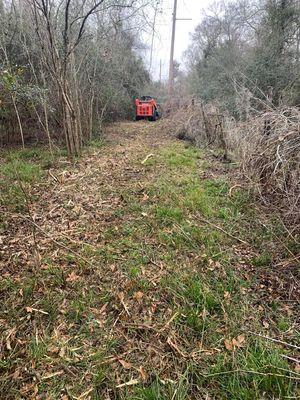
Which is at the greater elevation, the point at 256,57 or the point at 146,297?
the point at 256,57

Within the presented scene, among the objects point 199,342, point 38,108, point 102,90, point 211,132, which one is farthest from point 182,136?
point 199,342

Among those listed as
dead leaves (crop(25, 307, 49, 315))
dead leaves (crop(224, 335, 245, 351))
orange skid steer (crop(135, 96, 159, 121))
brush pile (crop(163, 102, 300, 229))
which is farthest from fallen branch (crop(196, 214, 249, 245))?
orange skid steer (crop(135, 96, 159, 121))

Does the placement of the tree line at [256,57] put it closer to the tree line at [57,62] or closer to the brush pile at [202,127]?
the brush pile at [202,127]

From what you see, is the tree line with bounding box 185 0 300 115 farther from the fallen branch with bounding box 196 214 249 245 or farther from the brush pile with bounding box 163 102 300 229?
the fallen branch with bounding box 196 214 249 245

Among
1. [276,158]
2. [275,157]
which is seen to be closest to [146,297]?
Result: [276,158]

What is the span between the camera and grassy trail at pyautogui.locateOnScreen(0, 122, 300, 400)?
5.23ft

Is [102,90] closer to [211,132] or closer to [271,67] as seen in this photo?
[211,132]

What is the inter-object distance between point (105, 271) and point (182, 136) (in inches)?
241

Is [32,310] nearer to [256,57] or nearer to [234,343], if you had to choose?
[234,343]

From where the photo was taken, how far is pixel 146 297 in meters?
2.17

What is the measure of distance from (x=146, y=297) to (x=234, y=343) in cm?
74

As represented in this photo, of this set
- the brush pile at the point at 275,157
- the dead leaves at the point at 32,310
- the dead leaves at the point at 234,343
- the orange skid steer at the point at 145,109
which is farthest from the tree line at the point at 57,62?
the dead leaves at the point at 234,343

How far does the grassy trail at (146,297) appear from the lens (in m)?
1.59

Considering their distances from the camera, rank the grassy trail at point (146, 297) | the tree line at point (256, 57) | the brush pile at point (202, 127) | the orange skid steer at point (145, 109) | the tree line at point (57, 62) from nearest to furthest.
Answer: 1. the grassy trail at point (146, 297)
2. the tree line at point (57, 62)
3. the brush pile at point (202, 127)
4. the tree line at point (256, 57)
5. the orange skid steer at point (145, 109)
